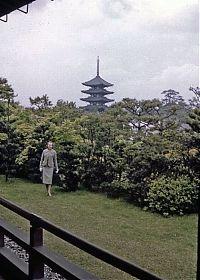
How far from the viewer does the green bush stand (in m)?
4.58

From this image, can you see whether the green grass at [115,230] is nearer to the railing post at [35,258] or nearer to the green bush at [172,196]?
the green bush at [172,196]

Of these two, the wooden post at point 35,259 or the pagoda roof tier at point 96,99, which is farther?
the pagoda roof tier at point 96,99

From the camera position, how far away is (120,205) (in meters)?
5.20

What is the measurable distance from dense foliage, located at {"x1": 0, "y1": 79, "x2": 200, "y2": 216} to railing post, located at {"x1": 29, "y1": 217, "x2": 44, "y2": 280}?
8.49 feet

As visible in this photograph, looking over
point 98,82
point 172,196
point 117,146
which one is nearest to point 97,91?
point 98,82

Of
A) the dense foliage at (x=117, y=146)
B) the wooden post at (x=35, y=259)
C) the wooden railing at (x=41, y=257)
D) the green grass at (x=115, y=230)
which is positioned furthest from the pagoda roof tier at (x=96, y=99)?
the wooden post at (x=35, y=259)

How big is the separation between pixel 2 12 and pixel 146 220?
2581 millimetres

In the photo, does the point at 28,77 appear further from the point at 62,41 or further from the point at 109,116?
the point at 109,116

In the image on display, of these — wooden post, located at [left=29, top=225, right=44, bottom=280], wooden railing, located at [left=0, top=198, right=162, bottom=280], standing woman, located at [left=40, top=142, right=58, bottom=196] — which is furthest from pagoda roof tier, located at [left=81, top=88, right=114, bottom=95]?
wooden post, located at [left=29, top=225, right=44, bottom=280]

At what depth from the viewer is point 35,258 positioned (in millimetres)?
1732

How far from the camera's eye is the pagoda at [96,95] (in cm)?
798

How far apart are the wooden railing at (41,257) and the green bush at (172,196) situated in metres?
2.71

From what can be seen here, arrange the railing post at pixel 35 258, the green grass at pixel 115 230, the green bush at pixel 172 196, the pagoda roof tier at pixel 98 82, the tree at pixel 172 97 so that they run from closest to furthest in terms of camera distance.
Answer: the railing post at pixel 35 258
the green grass at pixel 115 230
the green bush at pixel 172 196
the tree at pixel 172 97
the pagoda roof tier at pixel 98 82

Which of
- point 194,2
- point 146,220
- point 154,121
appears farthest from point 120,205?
point 194,2
